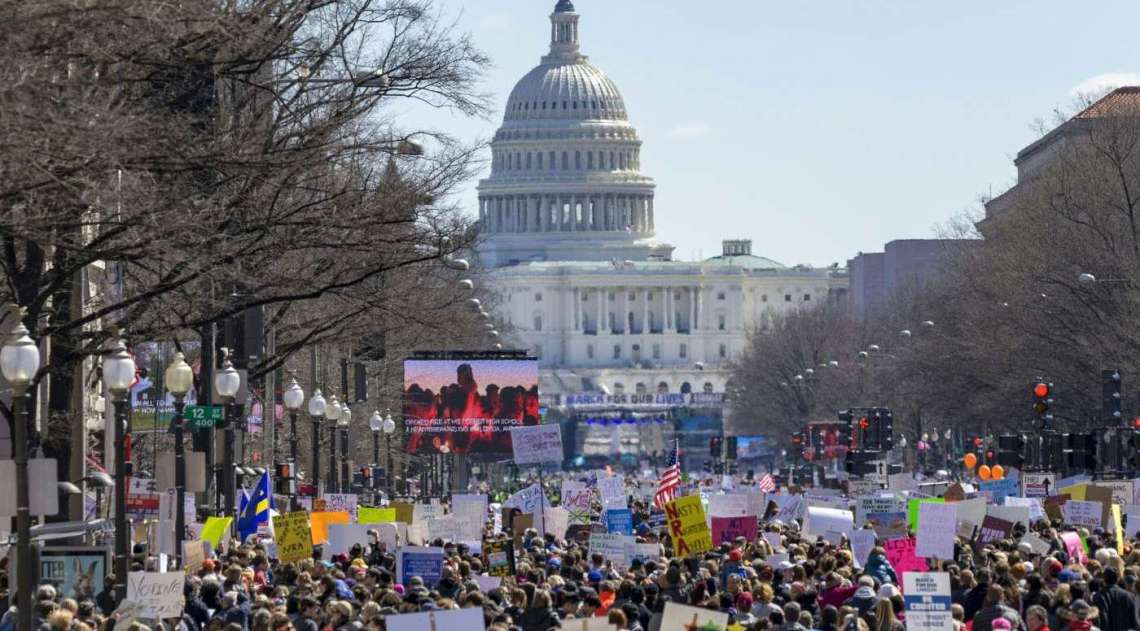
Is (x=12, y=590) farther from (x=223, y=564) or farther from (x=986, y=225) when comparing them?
(x=986, y=225)

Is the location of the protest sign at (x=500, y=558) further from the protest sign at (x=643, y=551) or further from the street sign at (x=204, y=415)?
the street sign at (x=204, y=415)

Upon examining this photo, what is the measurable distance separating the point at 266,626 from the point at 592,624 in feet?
7.53

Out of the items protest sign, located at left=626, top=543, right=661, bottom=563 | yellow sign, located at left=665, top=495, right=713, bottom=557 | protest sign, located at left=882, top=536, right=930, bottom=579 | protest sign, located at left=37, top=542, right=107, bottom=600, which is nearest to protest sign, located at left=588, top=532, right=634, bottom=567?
protest sign, located at left=626, top=543, right=661, bottom=563

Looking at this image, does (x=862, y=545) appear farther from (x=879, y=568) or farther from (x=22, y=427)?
(x=22, y=427)

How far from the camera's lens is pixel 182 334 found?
158ft

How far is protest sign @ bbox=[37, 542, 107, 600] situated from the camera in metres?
26.3

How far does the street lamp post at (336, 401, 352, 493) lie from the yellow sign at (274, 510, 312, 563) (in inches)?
1008

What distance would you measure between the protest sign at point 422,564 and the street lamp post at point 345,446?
28.4 metres

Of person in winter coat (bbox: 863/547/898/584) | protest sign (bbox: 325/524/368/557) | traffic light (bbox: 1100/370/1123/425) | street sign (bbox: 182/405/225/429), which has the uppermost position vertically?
traffic light (bbox: 1100/370/1123/425)

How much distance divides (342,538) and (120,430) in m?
9.95

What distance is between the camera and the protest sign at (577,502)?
49.2 m

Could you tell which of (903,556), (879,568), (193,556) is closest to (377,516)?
(903,556)

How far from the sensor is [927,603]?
23172 mm

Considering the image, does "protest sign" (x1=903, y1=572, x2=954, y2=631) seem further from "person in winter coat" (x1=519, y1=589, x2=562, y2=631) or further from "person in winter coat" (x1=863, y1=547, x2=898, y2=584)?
"person in winter coat" (x1=863, y1=547, x2=898, y2=584)
